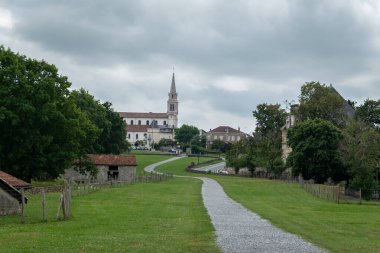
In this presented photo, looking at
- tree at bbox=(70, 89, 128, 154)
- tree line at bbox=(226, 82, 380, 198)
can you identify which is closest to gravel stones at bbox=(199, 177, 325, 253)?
tree line at bbox=(226, 82, 380, 198)

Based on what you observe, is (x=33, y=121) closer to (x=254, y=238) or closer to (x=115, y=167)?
(x=115, y=167)

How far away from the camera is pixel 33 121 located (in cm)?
5478

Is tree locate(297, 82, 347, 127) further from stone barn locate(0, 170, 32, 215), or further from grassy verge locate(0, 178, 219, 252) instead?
stone barn locate(0, 170, 32, 215)

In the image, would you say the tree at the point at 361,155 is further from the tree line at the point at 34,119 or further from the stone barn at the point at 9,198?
the stone barn at the point at 9,198

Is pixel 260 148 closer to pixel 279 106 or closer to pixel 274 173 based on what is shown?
pixel 274 173

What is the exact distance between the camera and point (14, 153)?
54.0 m

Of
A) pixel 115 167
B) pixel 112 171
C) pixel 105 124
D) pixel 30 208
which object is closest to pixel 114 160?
pixel 115 167

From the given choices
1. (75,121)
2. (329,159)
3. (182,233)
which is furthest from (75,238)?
(329,159)

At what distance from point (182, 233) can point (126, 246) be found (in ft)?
13.7

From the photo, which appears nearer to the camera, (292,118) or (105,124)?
(105,124)

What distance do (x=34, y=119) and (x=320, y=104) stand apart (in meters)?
56.8

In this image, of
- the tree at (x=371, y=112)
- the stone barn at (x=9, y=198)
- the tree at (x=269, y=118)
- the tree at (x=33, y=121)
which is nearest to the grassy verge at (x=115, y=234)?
the stone barn at (x=9, y=198)

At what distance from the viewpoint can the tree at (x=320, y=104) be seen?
9718cm

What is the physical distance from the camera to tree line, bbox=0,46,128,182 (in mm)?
53281
